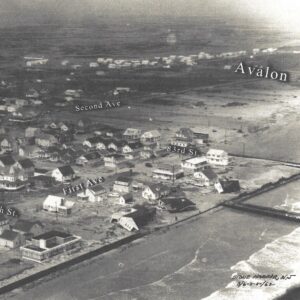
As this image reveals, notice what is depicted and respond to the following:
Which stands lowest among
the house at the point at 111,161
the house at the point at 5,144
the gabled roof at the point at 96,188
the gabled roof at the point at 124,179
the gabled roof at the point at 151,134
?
the house at the point at 5,144

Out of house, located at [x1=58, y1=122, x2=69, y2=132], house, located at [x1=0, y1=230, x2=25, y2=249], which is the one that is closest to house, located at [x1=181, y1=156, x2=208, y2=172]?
house, located at [x1=0, y1=230, x2=25, y2=249]

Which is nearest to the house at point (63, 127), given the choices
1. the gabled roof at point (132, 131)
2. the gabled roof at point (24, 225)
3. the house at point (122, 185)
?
the gabled roof at point (132, 131)

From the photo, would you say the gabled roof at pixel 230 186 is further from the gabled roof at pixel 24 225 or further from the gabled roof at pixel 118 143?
the gabled roof at pixel 118 143

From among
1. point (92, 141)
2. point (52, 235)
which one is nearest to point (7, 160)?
point (92, 141)

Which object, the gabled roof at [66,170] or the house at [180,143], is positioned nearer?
the gabled roof at [66,170]

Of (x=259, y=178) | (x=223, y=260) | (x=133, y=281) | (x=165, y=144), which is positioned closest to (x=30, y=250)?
(x=133, y=281)

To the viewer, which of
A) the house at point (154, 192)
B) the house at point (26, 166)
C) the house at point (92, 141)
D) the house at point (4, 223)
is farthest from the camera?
the house at point (92, 141)

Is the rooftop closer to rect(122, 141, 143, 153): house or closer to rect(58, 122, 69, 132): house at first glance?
rect(122, 141, 143, 153): house
